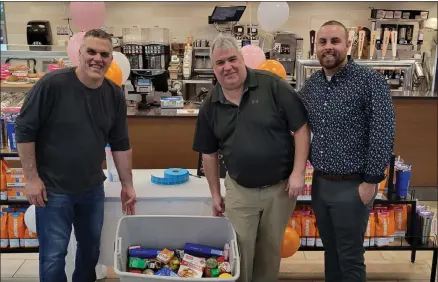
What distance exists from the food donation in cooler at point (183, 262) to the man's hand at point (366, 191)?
0.69 metres

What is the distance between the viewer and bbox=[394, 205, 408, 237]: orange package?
128 inches

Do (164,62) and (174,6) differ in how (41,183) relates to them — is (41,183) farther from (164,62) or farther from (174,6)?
(174,6)

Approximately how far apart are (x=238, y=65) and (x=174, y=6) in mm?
5435

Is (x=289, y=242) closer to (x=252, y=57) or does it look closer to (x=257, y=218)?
(x=257, y=218)

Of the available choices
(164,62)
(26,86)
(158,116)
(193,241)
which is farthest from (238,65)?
(164,62)

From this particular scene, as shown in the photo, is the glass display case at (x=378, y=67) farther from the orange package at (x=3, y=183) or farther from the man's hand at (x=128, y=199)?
the orange package at (x=3, y=183)

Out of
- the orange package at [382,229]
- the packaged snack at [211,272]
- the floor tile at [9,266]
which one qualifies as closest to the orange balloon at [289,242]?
the orange package at [382,229]

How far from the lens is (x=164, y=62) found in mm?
6316

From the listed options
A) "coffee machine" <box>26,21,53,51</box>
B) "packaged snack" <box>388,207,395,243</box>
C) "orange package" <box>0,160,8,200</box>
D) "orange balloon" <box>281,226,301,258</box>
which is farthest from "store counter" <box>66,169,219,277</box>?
"coffee machine" <box>26,21,53,51</box>

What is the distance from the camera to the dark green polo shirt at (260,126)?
2.27 m

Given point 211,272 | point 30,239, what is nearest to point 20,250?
point 30,239

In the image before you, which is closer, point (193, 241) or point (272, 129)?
point (272, 129)

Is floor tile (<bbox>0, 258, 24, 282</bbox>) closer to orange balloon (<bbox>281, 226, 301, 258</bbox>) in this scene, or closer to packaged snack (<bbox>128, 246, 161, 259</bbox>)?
packaged snack (<bbox>128, 246, 161, 259</bbox>)

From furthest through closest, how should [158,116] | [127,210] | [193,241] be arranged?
1. [158,116]
2. [127,210]
3. [193,241]
